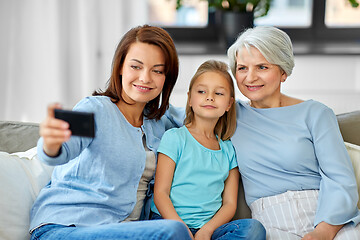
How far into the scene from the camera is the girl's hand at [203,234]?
148 cm

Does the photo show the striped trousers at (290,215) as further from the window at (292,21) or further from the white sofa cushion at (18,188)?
the window at (292,21)

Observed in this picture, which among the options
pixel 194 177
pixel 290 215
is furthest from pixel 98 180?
pixel 290 215

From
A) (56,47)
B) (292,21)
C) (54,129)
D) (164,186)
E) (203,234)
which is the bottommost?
(203,234)

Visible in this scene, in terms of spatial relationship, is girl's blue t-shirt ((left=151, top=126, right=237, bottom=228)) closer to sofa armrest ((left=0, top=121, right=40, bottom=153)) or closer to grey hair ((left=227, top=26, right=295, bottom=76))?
grey hair ((left=227, top=26, right=295, bottom=76))

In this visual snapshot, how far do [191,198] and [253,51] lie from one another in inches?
21.5

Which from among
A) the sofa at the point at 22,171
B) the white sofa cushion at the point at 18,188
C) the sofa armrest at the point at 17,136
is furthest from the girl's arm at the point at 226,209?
the sofa armrest at the point at 17,136

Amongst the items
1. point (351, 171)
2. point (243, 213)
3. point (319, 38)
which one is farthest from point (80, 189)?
point (319, 38)

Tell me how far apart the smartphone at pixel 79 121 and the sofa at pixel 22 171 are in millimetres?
466

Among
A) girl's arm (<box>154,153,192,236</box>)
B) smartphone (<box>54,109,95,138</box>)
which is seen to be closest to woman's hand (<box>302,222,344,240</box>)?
girl's arm (<box>154,153,192,236</box>)

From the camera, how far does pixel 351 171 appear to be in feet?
5.22

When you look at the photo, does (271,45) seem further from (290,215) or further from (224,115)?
(290,215)

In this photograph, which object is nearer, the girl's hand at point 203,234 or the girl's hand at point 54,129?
the girl's hand at point 54,129

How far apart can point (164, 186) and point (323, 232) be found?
52 centimetres

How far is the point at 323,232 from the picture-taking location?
1.48 meters
